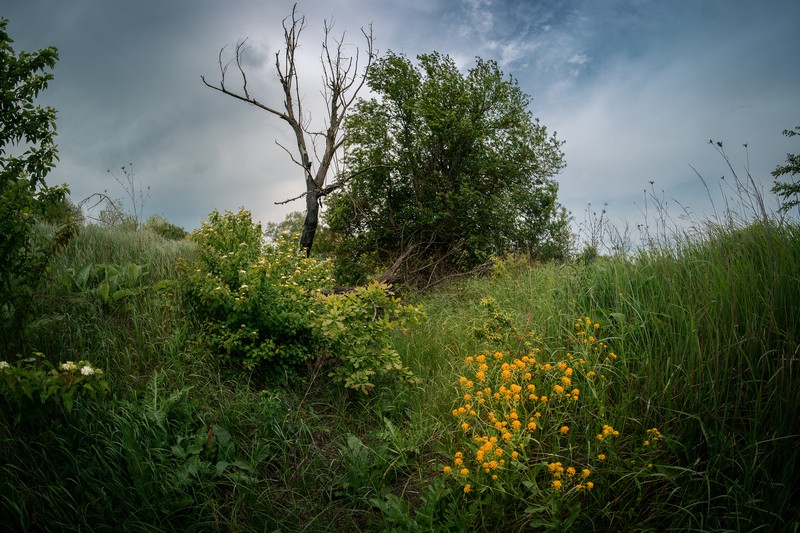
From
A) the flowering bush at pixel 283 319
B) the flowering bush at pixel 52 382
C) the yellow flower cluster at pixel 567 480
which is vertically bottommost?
the yellow flower cluster at pixel 567 480

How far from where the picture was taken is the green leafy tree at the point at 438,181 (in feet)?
34.9

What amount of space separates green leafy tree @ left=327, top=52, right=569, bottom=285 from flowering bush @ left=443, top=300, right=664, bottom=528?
6592mm

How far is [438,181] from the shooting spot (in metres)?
11.1

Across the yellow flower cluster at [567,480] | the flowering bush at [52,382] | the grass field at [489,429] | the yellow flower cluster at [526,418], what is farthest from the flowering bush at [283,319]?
the yellow flower cluster at [567,480]

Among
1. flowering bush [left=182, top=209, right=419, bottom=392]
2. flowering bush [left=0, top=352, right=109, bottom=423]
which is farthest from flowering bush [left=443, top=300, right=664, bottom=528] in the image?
flowering bush [left=0, top=352, right=109, bottom=423]

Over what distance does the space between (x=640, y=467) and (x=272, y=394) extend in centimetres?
297

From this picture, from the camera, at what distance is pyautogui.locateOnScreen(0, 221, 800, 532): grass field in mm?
2740

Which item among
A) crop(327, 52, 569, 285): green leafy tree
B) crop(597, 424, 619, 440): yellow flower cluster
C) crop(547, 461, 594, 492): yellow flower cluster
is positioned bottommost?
crop(547, 461, 594, 492): yellow flower cluster

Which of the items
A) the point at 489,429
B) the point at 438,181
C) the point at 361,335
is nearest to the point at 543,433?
the point at 489,429

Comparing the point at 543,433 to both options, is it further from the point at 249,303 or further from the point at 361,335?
A: the point at 249,303

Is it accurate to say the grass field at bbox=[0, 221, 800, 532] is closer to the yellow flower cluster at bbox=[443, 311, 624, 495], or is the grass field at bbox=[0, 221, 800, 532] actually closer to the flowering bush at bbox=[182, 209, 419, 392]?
the yellow flower cluster at bbox=[443, 311, 624, 495]

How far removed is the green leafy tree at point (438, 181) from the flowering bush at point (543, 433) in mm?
6592

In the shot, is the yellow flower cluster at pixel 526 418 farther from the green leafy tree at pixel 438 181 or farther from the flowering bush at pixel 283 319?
the green leafy tree at pixel 438 181

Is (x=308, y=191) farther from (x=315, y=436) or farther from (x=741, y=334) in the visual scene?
(x=741, y=334)
